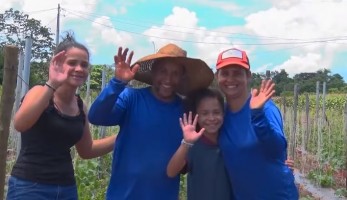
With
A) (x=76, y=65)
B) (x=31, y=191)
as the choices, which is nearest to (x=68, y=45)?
(x=76, y=65)

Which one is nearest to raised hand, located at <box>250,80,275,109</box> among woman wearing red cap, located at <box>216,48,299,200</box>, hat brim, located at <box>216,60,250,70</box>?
woman wearing red cap, located at <box>216,48,299,200</box>

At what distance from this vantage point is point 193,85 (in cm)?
314

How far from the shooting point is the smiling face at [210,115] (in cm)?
283

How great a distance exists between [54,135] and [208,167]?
0.84 m

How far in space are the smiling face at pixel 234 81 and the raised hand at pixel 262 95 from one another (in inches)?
3.6

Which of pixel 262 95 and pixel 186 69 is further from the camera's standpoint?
pixel 186 69

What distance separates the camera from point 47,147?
2664 millimetres

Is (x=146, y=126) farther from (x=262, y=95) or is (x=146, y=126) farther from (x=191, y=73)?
(x=262, y=95)

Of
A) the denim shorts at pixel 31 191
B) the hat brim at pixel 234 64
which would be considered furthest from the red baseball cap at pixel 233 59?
the denim shorts at pixel 31 191

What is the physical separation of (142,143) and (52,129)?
Answer: 0.53 metres

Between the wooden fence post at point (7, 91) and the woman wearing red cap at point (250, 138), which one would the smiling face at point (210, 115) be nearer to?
the woman wearing red cap at point (250, 138)

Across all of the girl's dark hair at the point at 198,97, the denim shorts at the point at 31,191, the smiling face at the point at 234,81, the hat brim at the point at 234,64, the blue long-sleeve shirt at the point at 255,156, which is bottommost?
the denim shorts at the point at 31,191

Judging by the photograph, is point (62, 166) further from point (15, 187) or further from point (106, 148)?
point (106, 148)

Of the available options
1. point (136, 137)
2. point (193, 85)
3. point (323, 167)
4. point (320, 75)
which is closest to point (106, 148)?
point (136, 137)
